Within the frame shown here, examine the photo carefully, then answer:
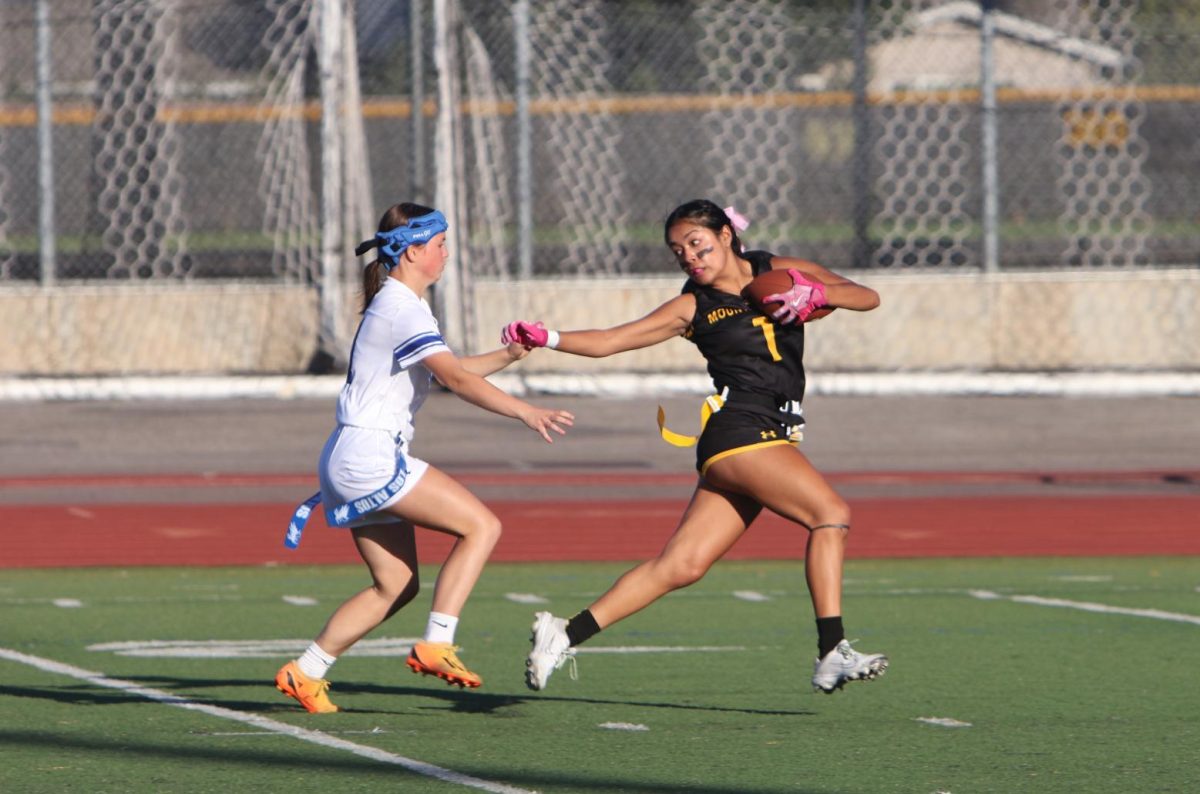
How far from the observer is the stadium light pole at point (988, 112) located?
17.7 meters

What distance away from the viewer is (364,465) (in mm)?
7695

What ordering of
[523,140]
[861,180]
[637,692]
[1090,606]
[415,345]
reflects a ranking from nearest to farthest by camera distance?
1. [415,345]
2. [637,692]
3. [1090,606]
4. [523,140]
5. [861,180]

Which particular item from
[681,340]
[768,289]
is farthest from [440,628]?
[681,340]

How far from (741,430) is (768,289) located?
490 mm

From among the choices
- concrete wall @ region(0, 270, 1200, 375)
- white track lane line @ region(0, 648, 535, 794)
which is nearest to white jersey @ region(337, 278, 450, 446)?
white track lane line @ region(0, 648, 535, 794)

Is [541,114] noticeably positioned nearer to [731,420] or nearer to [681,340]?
[681,340]

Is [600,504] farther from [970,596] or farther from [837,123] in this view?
[837,123]

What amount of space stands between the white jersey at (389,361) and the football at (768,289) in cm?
106

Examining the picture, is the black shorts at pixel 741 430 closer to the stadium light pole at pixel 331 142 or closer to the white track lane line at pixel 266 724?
the white track lane line at pixel 266 724

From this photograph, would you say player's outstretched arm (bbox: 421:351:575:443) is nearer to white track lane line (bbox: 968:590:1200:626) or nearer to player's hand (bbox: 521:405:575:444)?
player's hand (bbox: 521:405:575:444)

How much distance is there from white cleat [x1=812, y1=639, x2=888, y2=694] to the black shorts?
739mm

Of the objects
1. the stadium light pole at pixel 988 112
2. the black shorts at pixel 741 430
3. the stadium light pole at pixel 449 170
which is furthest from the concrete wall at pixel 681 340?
the black shorts at pixel 741 430

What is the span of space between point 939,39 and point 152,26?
6728 mm

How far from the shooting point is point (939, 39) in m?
20.2
